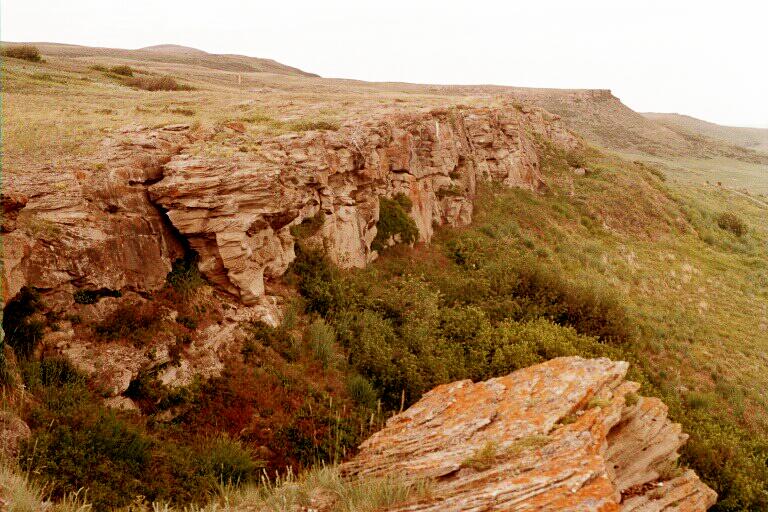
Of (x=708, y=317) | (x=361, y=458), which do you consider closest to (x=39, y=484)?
(x=361, y=458)

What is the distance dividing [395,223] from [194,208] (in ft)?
25.3

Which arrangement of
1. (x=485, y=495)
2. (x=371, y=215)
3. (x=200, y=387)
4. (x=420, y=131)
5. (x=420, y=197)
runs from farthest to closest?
(x=420, y=131)
(x=420, y=197)
(x=371, y=215)
(x=200, y=387)
(x=485, y=495)

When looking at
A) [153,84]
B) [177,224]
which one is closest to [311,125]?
[177,224]

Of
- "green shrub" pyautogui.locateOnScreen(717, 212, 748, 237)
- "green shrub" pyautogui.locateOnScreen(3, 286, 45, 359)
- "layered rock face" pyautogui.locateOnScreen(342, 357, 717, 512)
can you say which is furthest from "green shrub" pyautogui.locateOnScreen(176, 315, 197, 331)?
"green shrub" pyautogui.locateOnScreen(717, 212, 748, 237)

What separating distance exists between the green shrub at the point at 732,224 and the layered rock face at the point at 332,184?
1256 cm

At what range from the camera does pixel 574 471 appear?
608 centimetres

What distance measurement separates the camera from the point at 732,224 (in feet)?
101

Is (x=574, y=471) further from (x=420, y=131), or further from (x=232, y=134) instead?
(x=420, y=131)

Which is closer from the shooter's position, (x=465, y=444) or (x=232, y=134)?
(x=465, y=444)

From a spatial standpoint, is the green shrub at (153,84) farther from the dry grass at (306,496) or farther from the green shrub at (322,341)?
the dry grass at (306,496)

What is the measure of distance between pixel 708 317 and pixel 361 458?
53.7ft

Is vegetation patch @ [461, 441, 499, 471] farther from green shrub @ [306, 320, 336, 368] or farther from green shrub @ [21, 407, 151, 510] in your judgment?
green shrub @ [306, 320, 336, 368]

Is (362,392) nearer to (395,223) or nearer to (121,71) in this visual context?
(395,223)

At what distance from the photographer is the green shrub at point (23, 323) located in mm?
7586
